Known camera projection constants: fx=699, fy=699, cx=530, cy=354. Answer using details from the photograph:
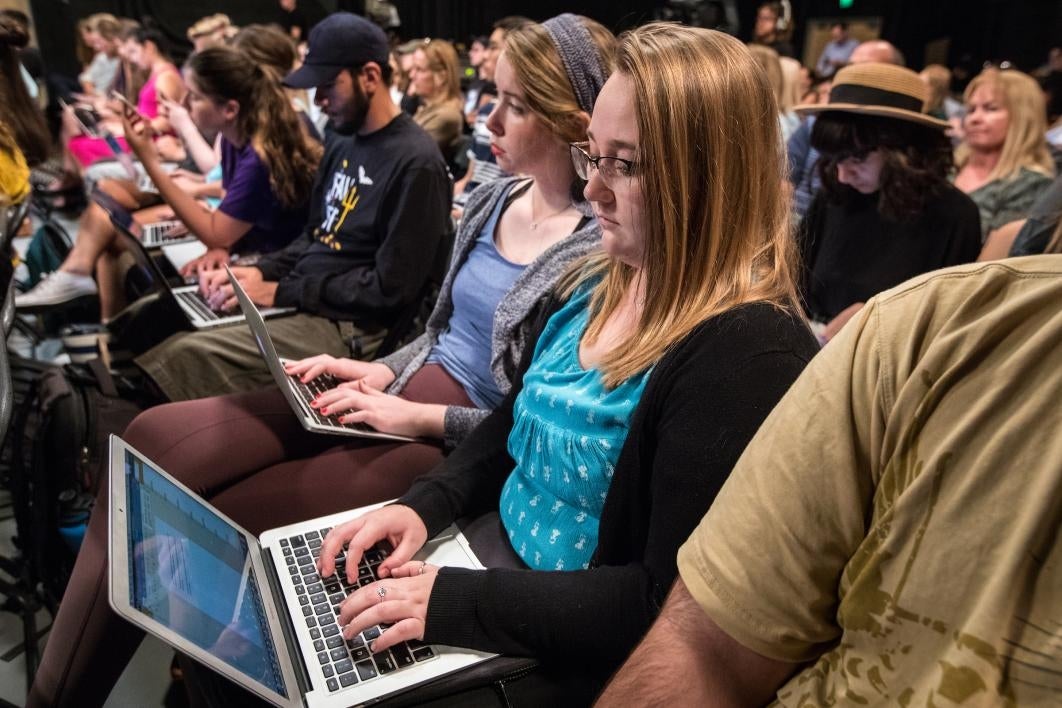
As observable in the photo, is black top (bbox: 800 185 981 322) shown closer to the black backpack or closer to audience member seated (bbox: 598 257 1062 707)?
audience member seated (bbox: 598 257 1062 707)

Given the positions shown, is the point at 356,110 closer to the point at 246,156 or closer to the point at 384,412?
the point at 246,156

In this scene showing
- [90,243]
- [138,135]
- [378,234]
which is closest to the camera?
[378,234]

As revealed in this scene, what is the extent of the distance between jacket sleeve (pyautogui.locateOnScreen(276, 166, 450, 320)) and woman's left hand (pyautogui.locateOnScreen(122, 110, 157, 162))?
96 centimetres

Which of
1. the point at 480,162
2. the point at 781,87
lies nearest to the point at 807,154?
the point at 781,87

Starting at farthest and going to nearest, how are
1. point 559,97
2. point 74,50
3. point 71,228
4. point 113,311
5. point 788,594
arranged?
A: 1. point 74,50
2. point 71,228
3. point 113,311
4. point 559,97
5. point 788,594

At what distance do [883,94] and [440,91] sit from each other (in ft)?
10.2

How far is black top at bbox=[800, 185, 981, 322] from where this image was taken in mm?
1842

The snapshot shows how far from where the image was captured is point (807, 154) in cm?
285

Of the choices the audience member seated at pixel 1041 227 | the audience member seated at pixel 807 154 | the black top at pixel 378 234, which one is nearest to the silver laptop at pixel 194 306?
the black top at pixel 378 234

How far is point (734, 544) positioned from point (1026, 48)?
10.1 meters

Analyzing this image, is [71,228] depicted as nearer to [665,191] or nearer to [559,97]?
[559,97]

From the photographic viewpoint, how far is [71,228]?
4.15 meters

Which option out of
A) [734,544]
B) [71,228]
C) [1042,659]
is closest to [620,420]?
[734,544]

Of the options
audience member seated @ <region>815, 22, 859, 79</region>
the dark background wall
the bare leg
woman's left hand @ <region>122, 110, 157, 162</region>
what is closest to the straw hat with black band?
woman's left hand @ <region>122, 110, 157, 162</region>
